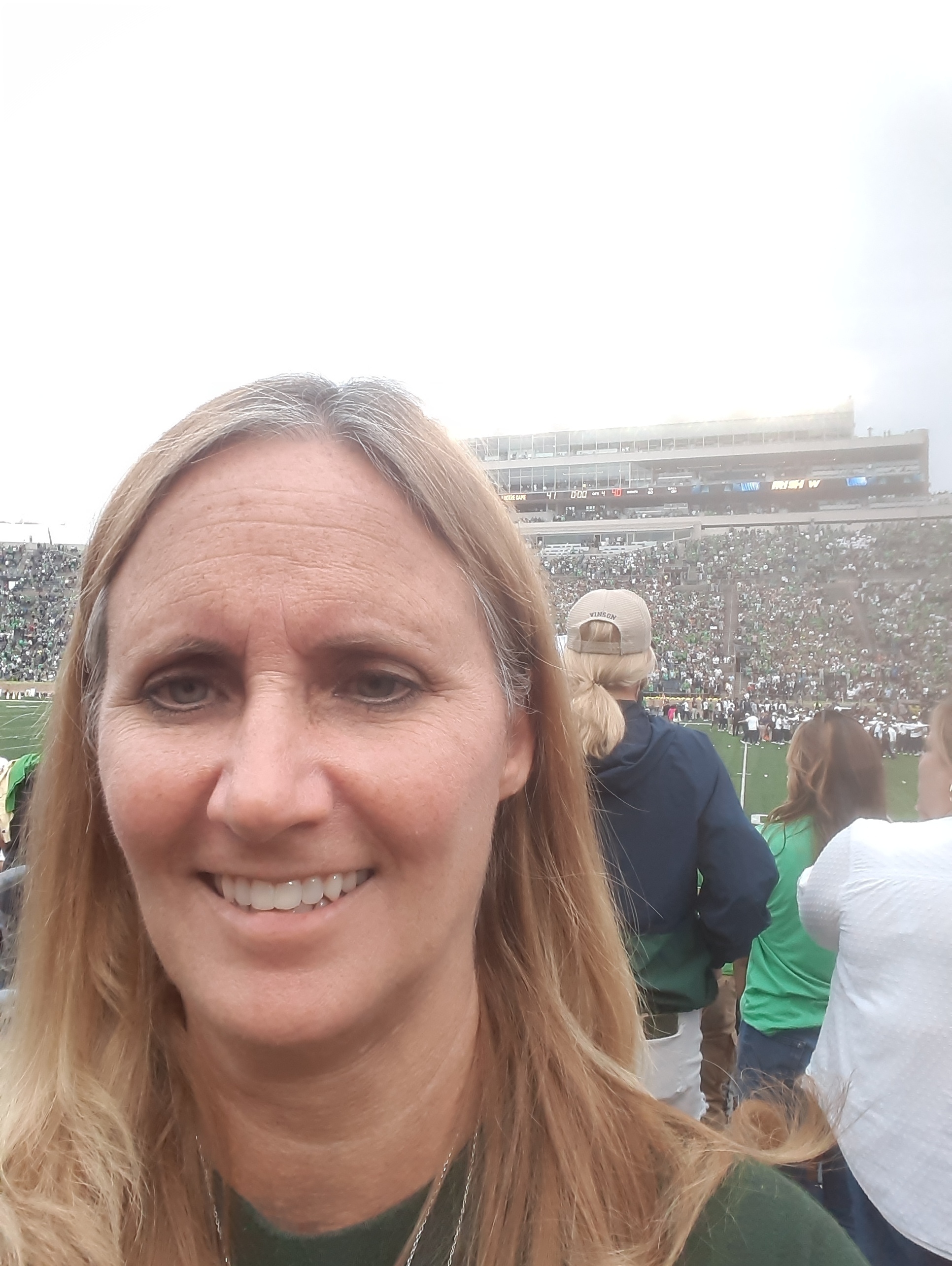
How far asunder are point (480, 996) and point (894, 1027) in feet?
4.59

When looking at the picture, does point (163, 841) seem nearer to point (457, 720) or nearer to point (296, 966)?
point (296, 966)

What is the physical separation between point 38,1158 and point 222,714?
2.21ft

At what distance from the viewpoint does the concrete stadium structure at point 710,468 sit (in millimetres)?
38312

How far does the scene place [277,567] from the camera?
0.87m

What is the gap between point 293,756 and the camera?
82cm

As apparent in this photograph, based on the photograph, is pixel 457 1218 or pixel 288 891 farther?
pixel 457 1218

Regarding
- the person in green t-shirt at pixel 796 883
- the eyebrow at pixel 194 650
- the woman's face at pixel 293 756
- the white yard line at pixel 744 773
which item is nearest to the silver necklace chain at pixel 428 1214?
the woman's face at pixel 293 756

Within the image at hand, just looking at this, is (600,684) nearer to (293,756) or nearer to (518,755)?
(518,755)

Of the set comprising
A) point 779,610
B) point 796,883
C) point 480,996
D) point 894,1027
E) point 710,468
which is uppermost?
point 710,468

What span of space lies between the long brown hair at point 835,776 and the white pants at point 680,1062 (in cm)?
95

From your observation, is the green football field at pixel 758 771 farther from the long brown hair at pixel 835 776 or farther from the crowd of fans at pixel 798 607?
the long brown hair at pixel 835 776

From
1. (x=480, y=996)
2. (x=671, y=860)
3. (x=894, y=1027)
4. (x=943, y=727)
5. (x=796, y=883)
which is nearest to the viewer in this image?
(x=480, y=996)

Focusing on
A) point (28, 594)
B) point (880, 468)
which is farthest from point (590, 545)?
point (28, 594)

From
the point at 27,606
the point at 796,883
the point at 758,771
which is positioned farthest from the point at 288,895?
the point at 27,606
